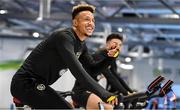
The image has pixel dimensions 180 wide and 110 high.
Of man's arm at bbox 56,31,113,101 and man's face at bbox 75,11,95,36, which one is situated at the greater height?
man's face at bbox 75,11,95,36

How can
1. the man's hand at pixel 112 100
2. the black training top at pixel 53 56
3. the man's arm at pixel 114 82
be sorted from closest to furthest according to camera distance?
the man's hand at pixel 112 100
the black training top at pixel 53 56
the man's arm at pixel 114 82

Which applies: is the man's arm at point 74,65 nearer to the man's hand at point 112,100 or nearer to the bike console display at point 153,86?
the man's hand at point 112,100

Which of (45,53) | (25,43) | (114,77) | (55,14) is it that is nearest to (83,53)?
(45,53)

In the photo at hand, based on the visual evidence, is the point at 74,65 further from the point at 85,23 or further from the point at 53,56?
the point at 85,23

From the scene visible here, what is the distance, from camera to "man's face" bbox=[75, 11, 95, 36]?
291 cm

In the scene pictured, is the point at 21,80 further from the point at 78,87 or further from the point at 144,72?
the point at 144,72

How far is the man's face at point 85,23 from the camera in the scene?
2.91 m

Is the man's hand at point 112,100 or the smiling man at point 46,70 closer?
the man's hand at point 112,100

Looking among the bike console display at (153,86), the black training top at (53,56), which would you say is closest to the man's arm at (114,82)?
the black training top at (53,56)

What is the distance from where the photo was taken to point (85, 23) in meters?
2.91

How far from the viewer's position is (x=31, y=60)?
2.87 meters

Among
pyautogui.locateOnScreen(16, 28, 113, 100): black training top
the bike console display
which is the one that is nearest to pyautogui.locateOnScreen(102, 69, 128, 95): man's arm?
pyautogui.locateOnScreen(16, 28, 113, 100): black training top

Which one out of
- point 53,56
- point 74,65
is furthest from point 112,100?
point 53,56

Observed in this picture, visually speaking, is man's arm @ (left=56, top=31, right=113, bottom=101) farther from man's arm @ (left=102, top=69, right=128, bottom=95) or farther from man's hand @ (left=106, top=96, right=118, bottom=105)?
man's arm @ (left=102, top=69, right=128, bottom=95)
